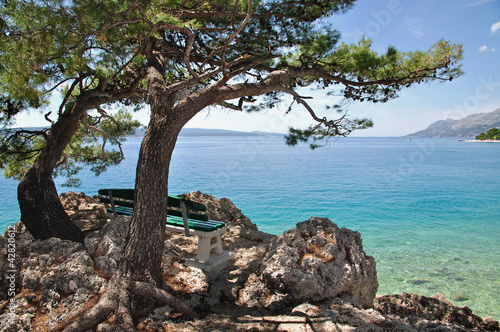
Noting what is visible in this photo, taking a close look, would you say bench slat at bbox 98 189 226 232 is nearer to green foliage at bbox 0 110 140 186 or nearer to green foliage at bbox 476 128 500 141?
green foliage at bbox 0 110 140 186

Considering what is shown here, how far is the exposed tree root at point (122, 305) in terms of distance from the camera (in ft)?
7.75

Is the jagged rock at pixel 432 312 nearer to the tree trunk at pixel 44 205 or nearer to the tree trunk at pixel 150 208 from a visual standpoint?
the tree trunk at pixel 150 208

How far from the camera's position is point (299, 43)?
200 inches

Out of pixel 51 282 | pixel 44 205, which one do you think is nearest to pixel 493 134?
pixel 44 205

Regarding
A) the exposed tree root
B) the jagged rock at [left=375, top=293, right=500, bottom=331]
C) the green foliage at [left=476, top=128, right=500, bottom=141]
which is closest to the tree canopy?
the exposed tree root

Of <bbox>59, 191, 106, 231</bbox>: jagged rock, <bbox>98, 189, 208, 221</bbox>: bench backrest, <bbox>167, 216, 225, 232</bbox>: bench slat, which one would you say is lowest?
<bbox>59, 191, 106, 231</bbox>: jagged rock

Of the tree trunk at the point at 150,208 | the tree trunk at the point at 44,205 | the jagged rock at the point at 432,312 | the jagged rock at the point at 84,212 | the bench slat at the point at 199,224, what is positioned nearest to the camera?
the tree trunk at the point at 150,208

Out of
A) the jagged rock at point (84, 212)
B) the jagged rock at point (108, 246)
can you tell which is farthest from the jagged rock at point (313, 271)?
the jagged rock at point (84, 212)

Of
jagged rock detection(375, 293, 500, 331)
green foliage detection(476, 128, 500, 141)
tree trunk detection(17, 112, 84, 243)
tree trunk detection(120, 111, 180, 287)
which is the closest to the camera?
tree trunk detection(120, 111, 180, 287)

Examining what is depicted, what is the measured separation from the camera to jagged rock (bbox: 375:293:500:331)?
3578 mm

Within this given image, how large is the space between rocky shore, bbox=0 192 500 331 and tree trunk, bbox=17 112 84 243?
23cm

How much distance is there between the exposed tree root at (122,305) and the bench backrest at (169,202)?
114 centimetres

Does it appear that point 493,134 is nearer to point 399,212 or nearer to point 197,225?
point 399,212

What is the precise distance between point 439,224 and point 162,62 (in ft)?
37.9
